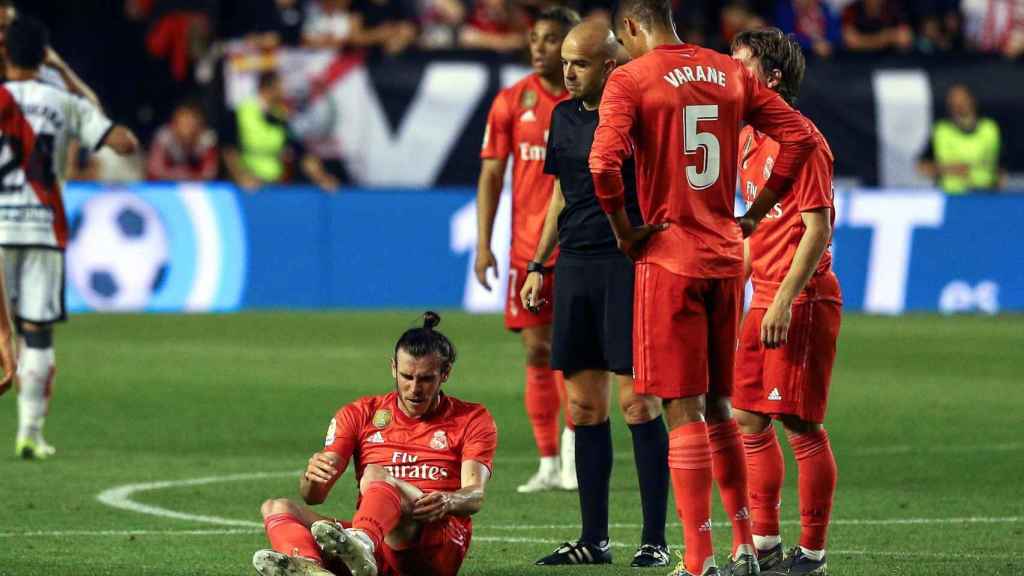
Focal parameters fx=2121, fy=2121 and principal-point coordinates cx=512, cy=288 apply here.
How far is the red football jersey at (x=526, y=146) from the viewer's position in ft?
33.8

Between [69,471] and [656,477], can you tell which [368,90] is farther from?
[656,477]

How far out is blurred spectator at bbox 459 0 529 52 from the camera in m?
22.7

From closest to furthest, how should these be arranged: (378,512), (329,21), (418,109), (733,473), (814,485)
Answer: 1. (378,512)
2. (733,473)
3. (814,485)
4. (418,109)
5. (329,21)

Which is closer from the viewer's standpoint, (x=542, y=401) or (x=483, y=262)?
(x=483, y=262)

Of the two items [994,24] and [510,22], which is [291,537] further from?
[994,24]

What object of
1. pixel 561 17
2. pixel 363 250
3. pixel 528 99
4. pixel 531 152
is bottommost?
pixel 363 250

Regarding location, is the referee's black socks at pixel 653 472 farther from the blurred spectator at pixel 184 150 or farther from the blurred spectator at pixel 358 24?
the blurred spectator at pixel 358 24

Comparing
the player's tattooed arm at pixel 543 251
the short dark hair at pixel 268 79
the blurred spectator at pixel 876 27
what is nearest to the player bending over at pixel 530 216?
the player's tattooed arm at pixel 543 251

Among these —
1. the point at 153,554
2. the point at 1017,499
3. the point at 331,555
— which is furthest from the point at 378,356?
Result: the point at 331,555

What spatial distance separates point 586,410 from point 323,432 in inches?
179

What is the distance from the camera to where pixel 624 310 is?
7.81 m

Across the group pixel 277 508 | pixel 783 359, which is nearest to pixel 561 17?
pixel 783 359

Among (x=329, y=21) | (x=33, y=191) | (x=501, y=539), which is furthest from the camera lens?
(x=329, y=21)

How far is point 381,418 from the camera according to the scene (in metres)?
7.21
